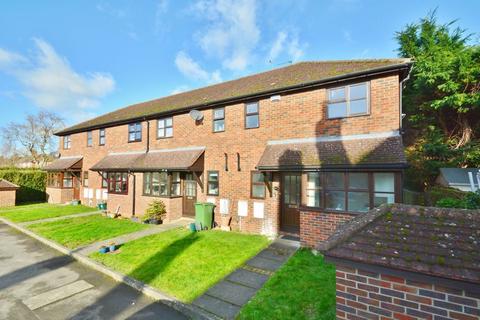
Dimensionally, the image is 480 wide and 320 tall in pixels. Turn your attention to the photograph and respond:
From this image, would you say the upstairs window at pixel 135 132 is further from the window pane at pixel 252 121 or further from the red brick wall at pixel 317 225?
the red brick wall at pixel 317 225

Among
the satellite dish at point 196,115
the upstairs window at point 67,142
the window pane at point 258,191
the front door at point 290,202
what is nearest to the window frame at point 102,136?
the upstairs window at point 67,142

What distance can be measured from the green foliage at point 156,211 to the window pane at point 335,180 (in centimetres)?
808

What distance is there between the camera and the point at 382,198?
7027 millimetres

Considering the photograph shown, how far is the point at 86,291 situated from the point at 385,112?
31.1 ft

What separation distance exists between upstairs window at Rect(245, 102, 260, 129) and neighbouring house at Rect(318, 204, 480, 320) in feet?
24.3

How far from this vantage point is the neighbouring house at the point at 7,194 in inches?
674

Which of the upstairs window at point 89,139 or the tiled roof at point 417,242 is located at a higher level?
the upstairs window at point 89,139

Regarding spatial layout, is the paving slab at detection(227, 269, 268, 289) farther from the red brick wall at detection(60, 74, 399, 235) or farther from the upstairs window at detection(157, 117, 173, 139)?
the upstairs window at detection(157, 117, 173, 139)

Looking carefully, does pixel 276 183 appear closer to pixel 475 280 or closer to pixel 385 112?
pixel 385 112

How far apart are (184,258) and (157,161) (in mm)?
6826

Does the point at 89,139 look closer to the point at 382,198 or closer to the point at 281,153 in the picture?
the point at 281,153

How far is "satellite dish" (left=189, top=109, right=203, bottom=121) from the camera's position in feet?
37.7

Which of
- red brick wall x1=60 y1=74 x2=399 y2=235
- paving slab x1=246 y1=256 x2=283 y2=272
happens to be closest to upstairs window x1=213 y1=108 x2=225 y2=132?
red brick wall x1=60 y1=74 x2=399 y2=235

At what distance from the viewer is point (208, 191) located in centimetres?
1123
